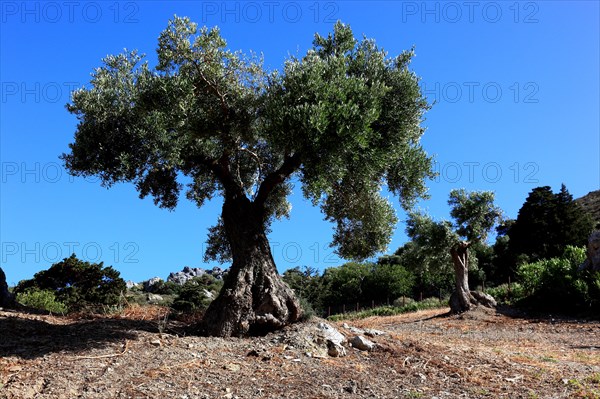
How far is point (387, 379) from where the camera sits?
29.7ft

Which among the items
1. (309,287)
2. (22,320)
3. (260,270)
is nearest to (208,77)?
(260,270)

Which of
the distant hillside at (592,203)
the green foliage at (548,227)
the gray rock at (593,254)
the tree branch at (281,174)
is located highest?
the distant hillside at (592,203)

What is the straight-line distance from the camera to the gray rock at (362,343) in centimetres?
1091

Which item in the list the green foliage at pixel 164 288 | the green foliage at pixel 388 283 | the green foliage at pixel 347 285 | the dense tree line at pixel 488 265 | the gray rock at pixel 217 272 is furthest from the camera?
the gray rock at pixel 217 272

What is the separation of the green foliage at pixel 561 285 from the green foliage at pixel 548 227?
14753 millimetres

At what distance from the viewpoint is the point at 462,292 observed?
2545cm

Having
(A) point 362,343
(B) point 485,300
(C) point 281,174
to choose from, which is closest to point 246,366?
(A) point 362,343

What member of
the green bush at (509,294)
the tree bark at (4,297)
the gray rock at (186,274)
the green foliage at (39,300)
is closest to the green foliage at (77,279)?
the green foliage at (39,300)

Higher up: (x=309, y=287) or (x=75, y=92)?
(x=75, y=92)

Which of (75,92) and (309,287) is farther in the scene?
(309,287)

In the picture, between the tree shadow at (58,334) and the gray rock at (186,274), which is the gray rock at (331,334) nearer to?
the tree shadow at (58,334)

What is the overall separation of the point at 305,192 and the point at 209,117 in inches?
143

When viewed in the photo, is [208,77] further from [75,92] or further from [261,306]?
[261,306]

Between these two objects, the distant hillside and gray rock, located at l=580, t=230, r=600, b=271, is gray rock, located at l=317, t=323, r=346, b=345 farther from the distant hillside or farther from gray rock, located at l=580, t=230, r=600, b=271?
the distant hillside
